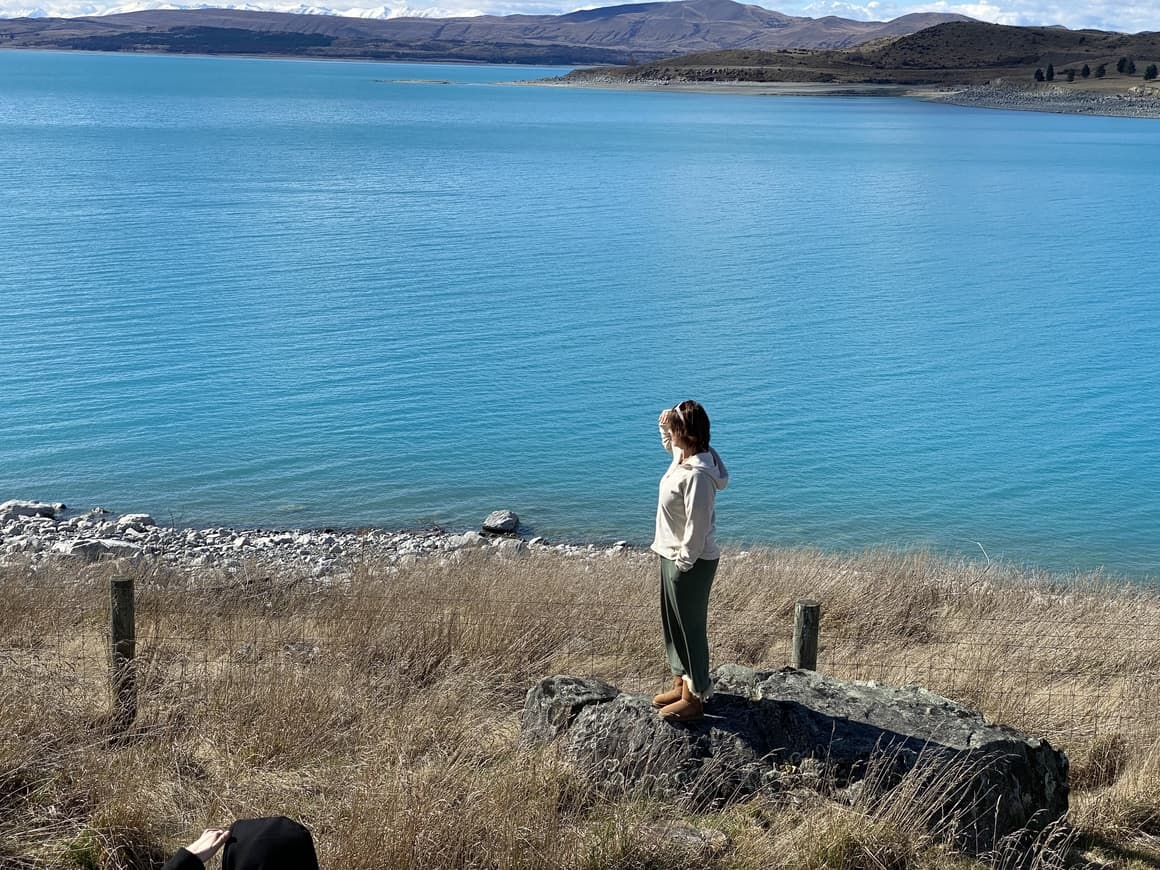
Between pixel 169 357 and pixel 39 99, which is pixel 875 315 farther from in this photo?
pixel 39 99

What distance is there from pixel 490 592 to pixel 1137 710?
5439 millimetres

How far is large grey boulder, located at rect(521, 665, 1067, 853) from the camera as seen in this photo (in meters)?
5.98

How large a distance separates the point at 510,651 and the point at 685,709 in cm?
264

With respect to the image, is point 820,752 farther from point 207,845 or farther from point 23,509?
point 23,509

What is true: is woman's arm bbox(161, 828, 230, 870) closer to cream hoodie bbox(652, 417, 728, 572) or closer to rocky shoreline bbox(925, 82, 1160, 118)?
cream hoodie bbox(652, 417, 728, 572)

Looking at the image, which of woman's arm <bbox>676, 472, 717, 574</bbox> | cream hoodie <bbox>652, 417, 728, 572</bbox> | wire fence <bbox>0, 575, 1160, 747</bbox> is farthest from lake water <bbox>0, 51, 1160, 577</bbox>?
woman's arm <bbox>676, 472, 717, 574</bbox>

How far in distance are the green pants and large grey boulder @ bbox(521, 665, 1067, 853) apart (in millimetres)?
299

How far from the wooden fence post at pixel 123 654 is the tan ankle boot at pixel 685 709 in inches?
127

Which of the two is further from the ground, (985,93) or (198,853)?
(985,93)

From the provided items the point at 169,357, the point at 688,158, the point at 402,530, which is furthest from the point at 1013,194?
the point at 402,530

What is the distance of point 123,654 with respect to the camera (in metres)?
6.96

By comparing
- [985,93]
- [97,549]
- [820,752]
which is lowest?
[97,549]

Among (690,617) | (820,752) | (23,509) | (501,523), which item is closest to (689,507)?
(690,617)

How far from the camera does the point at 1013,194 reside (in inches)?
2259
